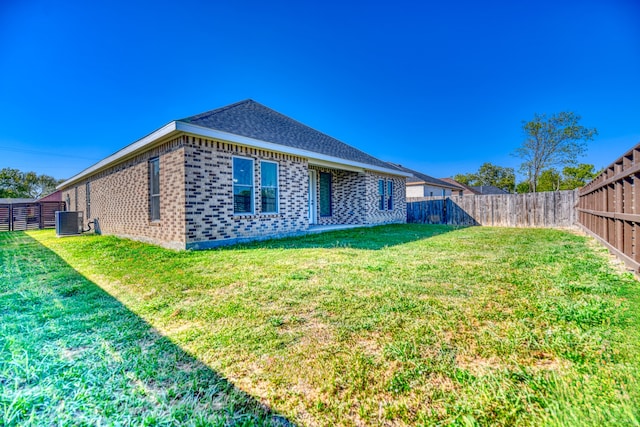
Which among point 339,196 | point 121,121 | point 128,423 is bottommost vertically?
point 128,423

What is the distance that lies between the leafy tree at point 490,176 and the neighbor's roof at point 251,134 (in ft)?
162

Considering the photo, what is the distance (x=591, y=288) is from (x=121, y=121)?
87.1 ft

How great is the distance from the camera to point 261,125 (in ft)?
30.4

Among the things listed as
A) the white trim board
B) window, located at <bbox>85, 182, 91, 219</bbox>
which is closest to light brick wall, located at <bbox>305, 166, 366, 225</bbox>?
the white trim board

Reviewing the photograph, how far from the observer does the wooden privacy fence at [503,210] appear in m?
12.9

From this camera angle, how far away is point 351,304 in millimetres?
2881

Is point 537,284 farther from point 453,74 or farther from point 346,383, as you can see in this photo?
point 453,74

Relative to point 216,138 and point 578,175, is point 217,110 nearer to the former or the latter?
point 216,138

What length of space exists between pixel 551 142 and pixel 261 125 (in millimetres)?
33099

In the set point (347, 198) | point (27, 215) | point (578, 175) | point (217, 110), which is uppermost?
point (578, 175)

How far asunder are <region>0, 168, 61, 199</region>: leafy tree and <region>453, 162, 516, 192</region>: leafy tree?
70858mm

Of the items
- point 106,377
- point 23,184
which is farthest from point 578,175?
point 23,184

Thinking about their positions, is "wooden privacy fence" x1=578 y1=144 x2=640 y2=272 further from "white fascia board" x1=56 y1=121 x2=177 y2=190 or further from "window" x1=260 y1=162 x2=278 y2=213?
"white fascia board" x1=56 y1=121 x2=177 y2=190

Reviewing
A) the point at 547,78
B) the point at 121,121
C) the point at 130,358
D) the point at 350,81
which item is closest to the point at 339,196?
the point at 350,81
